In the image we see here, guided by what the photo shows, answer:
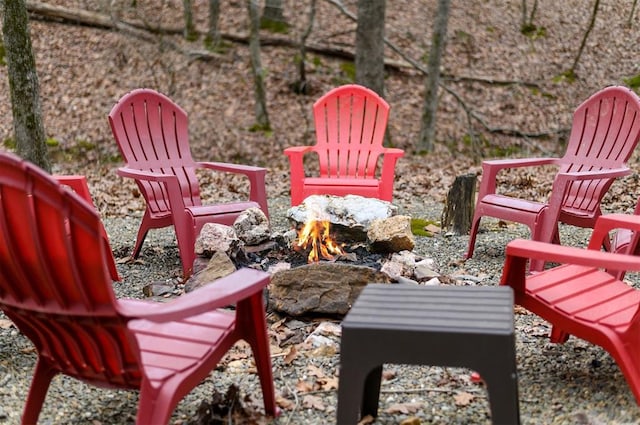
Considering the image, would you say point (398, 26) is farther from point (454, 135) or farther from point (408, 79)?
point (454, 135)

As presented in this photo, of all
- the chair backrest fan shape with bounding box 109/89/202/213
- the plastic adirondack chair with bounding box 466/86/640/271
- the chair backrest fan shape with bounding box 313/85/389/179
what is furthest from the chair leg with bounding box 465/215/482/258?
the chair backrest fan shape with bounding box 109/89/202/213

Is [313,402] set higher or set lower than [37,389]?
lower

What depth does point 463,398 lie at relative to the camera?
270 cm

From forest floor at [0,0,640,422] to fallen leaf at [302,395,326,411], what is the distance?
457 cm

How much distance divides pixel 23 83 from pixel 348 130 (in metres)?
2.72

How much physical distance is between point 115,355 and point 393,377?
122cm

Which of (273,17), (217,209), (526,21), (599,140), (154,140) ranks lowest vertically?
(217,209)

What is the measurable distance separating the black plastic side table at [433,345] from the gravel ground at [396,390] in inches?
18.9

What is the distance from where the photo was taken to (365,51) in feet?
29.6

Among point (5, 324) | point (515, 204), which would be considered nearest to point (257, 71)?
point (515, 204)

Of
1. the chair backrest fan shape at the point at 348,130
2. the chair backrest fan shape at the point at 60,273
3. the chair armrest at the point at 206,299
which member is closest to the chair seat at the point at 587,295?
the chair armrest at the point at 206,299

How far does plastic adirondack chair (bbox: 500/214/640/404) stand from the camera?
8.17ft

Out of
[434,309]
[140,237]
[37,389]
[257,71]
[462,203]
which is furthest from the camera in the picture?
[257,71]

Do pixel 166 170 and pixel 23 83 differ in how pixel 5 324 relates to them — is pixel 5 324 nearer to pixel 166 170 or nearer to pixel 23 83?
pixel 166 170
